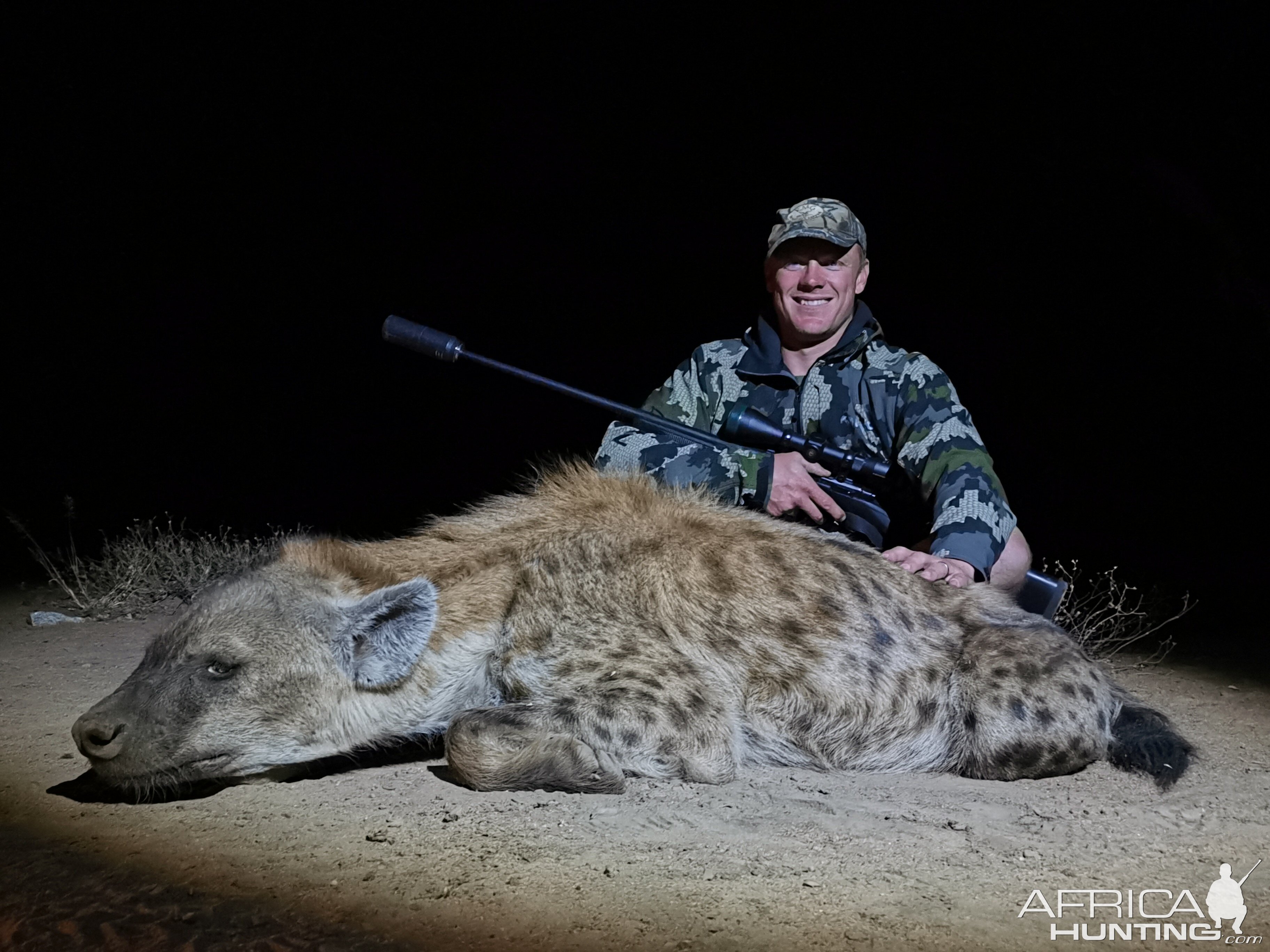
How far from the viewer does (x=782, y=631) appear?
2.48 m

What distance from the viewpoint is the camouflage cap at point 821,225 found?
133 inches

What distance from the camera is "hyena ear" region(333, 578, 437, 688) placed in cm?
227

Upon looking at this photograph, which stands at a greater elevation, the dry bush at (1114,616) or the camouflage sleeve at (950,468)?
the camouflage sleeve at (950,468)

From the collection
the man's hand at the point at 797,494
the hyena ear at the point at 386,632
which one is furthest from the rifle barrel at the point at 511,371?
the hyena ear at the point at 386,632

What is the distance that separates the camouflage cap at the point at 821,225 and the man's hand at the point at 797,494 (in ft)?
2.48

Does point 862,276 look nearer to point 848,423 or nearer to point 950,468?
point 848,423

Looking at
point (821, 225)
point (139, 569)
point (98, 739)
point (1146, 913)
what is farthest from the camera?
point (139, 569)

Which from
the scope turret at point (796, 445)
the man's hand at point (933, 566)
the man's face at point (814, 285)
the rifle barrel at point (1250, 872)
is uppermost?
the man's face at point (814, 285)

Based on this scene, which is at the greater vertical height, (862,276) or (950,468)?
(862,276)

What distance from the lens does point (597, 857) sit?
1874mm

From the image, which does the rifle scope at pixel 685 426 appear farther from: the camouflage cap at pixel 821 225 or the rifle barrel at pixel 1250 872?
the rifle barrel at pixel 1250 872

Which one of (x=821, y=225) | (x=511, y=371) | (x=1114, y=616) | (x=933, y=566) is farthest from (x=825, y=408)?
(x=1114, y=616)

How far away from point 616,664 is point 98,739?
3.30 ft

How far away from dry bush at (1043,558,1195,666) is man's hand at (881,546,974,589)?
71 cm
